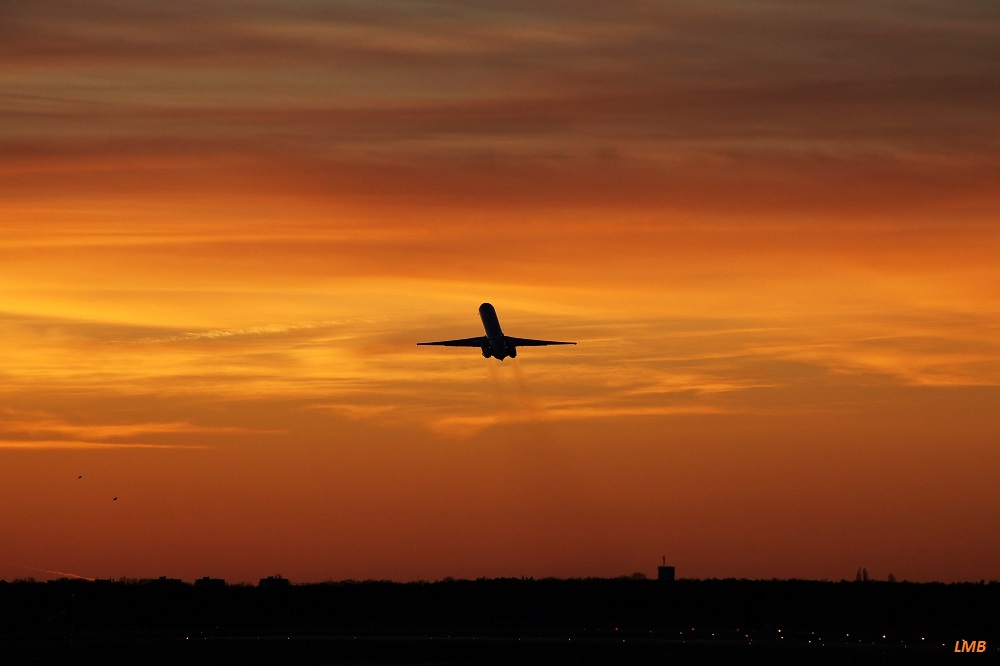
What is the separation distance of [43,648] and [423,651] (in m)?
38.1

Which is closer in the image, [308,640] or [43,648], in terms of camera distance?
[43,648]

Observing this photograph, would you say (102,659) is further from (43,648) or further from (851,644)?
(851,644)

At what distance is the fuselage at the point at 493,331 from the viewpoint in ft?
602

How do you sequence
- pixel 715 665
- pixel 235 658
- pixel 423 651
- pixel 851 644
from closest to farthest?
1. pixel 715 665
2. pixel 235 658
3. pixel 423 651
4. pixel 851 644

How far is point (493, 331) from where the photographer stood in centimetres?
18588

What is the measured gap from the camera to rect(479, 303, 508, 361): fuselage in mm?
183625

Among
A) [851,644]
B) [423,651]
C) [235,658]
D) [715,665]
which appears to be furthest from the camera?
[851,644]

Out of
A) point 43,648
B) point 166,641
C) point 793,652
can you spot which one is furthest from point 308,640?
point 793,652

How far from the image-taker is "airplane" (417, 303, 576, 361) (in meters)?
184

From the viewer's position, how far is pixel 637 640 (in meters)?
182

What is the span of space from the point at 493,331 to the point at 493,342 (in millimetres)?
2220

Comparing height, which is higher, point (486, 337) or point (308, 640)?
point (486, 337)

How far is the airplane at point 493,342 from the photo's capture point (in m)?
184

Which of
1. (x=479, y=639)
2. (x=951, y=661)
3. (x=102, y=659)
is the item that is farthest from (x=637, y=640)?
(x=102, y=659)
